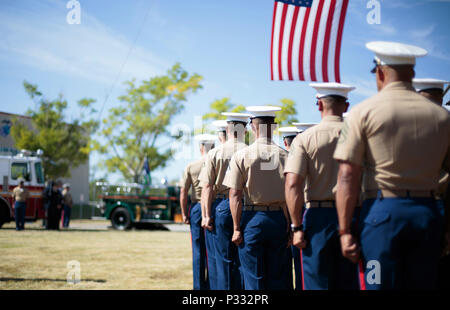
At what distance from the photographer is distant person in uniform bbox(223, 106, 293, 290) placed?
4906 millimetres

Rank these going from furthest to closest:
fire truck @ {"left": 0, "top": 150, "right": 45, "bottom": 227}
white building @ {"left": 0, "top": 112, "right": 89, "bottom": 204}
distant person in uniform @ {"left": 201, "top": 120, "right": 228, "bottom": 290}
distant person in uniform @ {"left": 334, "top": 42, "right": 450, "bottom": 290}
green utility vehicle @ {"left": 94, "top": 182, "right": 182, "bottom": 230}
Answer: white building @ {"left": 0, "top": 112, "right": 89, "bottom": 204}
green utility vehicle @ {"left": 94, "top": 182, "right": 182, "bottom": 230}
fire truck @ {"left": 0, "top": 150, "right": 45, "bottom": 227}
distant person in uniform @ {"left": 201, "top": 120, "right": 228, "bottom": 290}
distant person in uniform @ {"left": 334, "top": 42, "right": 450, "bottom": 290}

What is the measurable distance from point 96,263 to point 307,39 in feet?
22.3

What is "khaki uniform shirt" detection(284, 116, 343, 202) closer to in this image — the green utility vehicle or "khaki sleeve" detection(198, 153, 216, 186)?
"khaki sleeve" detection(198, 153, 216, 186)

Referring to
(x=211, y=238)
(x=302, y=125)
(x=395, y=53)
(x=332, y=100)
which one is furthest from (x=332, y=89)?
(x=211, y=238)

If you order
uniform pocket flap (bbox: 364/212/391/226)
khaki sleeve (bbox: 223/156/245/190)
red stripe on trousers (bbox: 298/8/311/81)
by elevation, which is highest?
red stripe on trousers (bbox: 298/8/311/81)

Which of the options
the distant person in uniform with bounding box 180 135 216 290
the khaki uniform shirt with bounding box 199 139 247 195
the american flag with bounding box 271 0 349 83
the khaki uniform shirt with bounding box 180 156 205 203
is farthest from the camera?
Answer: the khaki uniform shirt with bounding box 180 156 205 203

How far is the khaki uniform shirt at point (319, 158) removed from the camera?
3.94 meters

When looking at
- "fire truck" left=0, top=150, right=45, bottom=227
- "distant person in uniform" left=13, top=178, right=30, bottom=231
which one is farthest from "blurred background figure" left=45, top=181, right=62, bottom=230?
"distant person in uniform" left=13, top=178, right=30, bottom=231

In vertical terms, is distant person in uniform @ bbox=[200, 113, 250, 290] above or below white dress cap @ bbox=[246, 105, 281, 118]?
below

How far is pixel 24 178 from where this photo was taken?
20000mm

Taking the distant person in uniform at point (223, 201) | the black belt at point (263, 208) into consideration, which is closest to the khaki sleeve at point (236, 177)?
the black belt at point (263, 208)

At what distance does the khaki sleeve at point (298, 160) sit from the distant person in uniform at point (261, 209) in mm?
1109

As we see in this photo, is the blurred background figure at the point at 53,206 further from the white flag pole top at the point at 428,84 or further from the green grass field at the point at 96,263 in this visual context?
the white flag pole top at the point at 428,84
